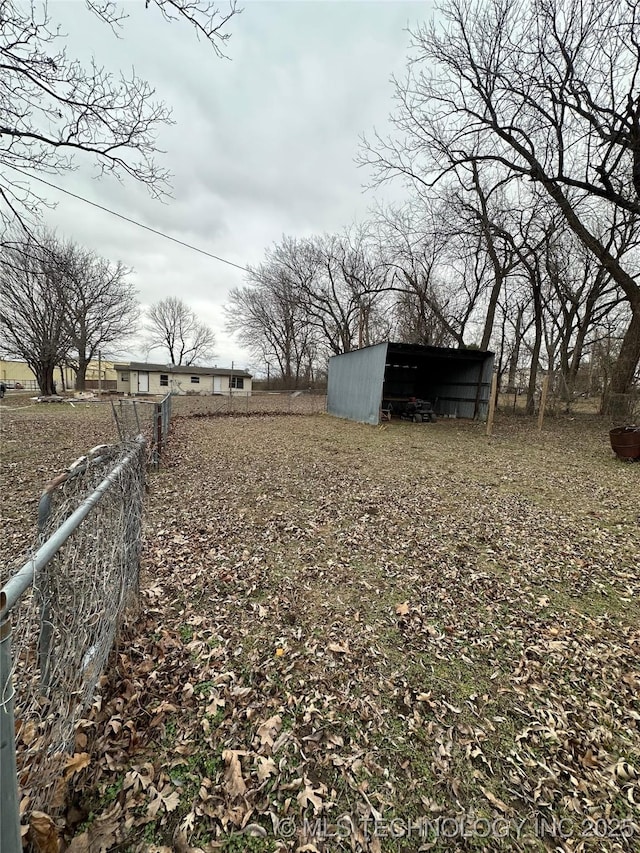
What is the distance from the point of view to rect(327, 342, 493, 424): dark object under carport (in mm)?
13680

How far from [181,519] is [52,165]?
5122mm

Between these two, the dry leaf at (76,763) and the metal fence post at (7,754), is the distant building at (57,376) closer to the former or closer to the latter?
the dry leaf at (76,763)

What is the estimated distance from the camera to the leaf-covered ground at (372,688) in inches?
61.0

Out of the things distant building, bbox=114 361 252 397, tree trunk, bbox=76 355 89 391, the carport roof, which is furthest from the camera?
distant building, bbox=114 361 252 397

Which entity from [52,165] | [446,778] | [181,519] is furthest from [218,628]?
[52,165]

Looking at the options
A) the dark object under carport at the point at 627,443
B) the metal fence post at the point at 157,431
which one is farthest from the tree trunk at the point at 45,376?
the dark object under carport at the point at 627,443

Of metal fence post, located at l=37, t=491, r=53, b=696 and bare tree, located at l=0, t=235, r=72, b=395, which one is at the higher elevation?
bare tree, located at l=0, t=235, r=72, b=395

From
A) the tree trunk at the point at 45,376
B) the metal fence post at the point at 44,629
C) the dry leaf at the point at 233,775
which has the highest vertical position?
the tree trunk at the point at 45,376

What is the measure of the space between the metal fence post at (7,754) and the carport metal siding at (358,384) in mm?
12636

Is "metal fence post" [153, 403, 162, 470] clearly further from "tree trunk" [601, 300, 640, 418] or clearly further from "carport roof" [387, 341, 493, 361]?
"tree trunk" [601, 300, 640, 418]

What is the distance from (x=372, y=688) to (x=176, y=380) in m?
35.7

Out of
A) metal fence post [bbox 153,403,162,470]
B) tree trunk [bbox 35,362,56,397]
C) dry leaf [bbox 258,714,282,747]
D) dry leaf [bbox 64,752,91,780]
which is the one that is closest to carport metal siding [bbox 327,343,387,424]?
metal fence post [bbox 153,403,162,470]

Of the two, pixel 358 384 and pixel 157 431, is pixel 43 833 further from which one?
pixel 358 384

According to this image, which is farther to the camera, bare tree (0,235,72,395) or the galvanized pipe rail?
bare tree (0,235,72,395)
